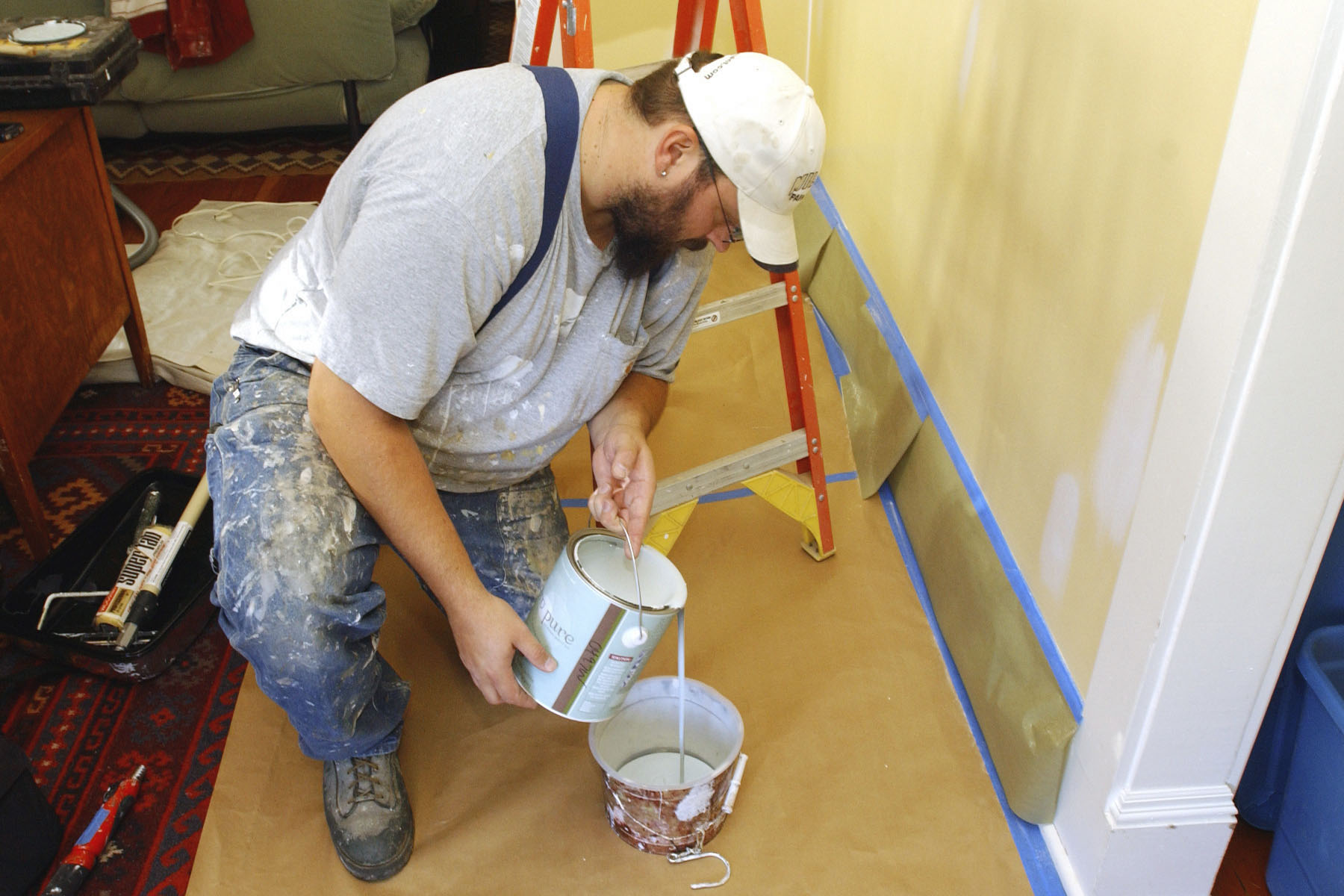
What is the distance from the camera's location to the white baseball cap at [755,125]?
1.26 metres

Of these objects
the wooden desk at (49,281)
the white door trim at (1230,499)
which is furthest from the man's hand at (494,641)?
the wooden desk at (49,281)

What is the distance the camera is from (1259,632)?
120cm

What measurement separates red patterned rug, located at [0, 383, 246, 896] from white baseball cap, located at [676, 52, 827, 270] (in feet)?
3.93

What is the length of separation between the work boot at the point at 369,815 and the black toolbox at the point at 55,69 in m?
1.52

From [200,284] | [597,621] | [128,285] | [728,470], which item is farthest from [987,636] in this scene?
[200,284]

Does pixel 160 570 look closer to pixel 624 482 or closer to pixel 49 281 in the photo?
pixel 49 281

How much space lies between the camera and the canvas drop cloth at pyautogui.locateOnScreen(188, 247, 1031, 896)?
58.1 inches

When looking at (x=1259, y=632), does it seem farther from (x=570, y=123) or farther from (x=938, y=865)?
(x=570, y=123)

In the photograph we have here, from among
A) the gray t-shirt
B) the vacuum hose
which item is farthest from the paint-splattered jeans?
the vacuum hose

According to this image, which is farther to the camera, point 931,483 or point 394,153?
point 931,483

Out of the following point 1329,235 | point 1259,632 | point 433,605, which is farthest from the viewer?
Result: point 433,605

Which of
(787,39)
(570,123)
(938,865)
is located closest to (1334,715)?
(938,865)

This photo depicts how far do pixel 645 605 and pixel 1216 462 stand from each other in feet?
2.11

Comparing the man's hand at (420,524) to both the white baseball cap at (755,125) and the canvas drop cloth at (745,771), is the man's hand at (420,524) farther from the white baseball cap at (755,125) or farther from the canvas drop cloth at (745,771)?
the white baseball cap at (755,125)
